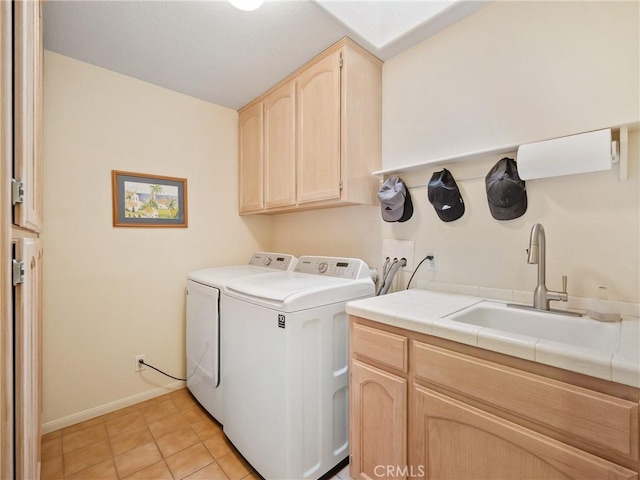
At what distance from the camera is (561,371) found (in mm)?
772

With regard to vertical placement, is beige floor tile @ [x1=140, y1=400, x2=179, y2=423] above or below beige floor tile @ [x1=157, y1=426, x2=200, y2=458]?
above

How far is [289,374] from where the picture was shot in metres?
1.29

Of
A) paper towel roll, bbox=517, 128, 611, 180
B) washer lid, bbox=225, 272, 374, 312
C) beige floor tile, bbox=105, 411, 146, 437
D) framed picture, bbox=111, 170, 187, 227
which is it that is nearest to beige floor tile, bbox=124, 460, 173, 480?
beige floor tile, bbox=105, 411, 146, 437

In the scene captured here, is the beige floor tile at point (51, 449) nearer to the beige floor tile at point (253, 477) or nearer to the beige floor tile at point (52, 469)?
the beige floor tile at point (52, 469)

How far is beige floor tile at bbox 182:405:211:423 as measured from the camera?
76.1 inches

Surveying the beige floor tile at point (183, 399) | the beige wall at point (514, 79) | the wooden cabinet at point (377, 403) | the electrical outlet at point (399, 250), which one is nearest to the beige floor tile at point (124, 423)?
the beige floor tile at point (183, 399)

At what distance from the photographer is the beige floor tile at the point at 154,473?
1460mm

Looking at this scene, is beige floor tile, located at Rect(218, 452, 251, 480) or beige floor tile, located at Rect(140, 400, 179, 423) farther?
beige floor tile, located at Rect(140, 400, 179, 423)

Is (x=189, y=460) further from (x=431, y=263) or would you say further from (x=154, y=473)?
(x=431, y=263)

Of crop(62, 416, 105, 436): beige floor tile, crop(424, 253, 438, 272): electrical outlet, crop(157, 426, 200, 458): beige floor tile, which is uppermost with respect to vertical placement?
crop(424, 253, 438, 272): electrical outlet

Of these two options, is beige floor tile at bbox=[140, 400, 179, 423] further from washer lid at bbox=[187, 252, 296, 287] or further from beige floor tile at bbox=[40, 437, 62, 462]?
washer lid at bbox=[187, 252, 296, 287]

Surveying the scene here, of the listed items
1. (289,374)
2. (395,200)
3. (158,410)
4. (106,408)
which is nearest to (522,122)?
(395,200)

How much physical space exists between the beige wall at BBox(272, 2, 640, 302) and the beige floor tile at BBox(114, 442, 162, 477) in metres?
1.78

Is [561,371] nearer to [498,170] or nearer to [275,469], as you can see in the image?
[498,170]
